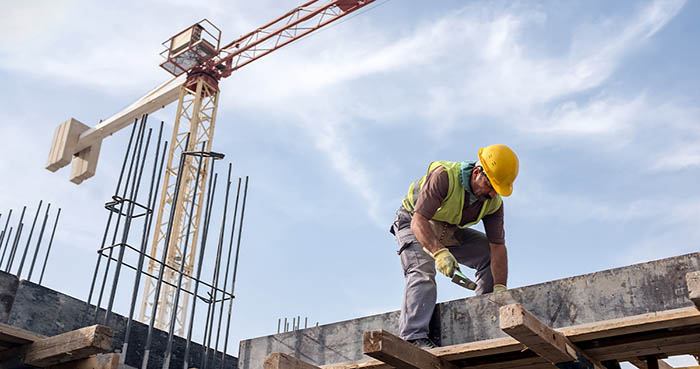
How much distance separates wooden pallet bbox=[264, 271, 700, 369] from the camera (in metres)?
4.12

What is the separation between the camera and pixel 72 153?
63.5ft

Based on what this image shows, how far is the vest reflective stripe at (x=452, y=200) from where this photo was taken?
5.73m

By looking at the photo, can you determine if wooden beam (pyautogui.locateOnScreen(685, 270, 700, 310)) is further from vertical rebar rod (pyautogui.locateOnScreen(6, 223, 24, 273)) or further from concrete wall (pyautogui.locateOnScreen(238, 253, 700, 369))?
vertical rebar rod (pyautogui.locateOnScreen(6, 223, 24, 273))

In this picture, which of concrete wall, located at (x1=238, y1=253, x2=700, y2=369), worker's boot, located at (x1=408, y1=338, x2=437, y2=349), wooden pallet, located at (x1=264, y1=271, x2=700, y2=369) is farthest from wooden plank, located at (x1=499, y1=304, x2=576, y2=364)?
worker's boot, located at (x1=408, y1=338, x2=437, y2=349)

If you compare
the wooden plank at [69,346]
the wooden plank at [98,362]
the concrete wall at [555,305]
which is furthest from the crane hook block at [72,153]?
the wooden plank at [98,362]

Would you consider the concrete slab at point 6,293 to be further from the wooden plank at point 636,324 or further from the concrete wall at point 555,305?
the wooden plank at point 636,324

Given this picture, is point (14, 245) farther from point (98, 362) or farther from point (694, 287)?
point (694, 287)

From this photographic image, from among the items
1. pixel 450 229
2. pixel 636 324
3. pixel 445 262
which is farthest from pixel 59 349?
pixel 636 324

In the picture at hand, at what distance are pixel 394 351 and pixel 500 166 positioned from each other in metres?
1.84

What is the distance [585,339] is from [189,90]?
23933mm

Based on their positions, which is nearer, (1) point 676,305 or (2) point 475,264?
(1) point 676,305

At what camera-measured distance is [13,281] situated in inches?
283

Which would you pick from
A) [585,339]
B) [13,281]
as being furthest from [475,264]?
[13,281]

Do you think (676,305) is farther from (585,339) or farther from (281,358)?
(281,358)
